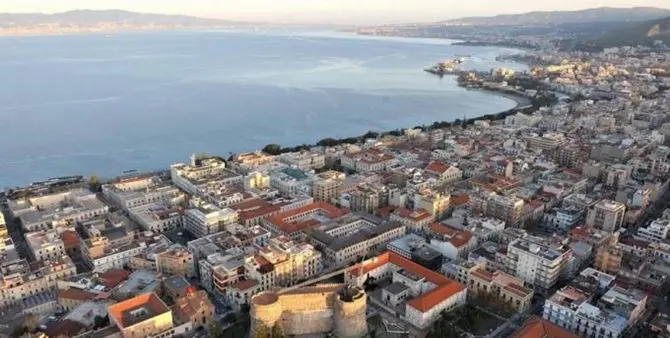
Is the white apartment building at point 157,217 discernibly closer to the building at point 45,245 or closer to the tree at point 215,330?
the building at point 45,245

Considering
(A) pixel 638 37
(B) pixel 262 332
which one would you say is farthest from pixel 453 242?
(A) pixel 638 37

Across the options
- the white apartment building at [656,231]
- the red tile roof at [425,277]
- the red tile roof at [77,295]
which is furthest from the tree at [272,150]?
the white apartment building at [656,231]

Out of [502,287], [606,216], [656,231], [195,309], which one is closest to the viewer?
[195,309]

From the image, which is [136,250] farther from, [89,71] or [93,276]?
[89,71]

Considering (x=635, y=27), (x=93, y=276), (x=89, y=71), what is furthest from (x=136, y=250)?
(x=635, y=27)

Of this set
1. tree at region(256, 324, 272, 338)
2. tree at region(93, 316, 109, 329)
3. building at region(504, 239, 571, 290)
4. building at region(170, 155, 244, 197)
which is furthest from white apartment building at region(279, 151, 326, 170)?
tree at region(256, 324, 272, 338)

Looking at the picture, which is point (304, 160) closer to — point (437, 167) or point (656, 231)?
point (437, 167)

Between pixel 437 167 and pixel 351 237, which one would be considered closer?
pixel 351 237
